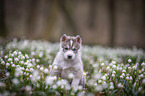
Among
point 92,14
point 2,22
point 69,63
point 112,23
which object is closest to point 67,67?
point 69,63

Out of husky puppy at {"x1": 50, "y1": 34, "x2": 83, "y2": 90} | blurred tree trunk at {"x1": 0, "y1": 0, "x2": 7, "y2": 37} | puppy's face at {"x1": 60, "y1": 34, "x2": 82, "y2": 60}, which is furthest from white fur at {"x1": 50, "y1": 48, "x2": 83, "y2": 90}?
blurred tree trunk at {"x1": 0, "y1": 0, "x2": 7, "y2": 37}

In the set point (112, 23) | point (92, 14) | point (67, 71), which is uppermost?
point (92, 14)

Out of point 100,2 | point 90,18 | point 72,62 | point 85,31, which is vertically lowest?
point 72,62

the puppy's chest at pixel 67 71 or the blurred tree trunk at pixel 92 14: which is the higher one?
the blurred tree trunk at pixel 92 14

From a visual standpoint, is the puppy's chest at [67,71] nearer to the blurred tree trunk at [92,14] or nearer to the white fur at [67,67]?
the white fur at [67,67]

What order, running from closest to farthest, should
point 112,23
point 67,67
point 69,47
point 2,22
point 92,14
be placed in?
point 69,47 < point 67,67 < point 2,22 < point 112,23 < point 92,14

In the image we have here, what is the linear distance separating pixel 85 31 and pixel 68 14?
30.9 feet

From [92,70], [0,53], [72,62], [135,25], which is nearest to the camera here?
[72,62]

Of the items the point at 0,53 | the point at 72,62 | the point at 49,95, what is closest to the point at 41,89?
the point at 49,95

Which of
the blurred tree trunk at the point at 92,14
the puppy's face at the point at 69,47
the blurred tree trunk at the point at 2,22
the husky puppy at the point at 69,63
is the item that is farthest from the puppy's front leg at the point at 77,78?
A: the blurred tree trunk at the point at 92,14

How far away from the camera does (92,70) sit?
4.75 meters

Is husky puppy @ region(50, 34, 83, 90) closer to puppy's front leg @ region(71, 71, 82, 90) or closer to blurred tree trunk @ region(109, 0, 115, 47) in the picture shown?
puppy's front leg @ region(71, 71, 82, 90)

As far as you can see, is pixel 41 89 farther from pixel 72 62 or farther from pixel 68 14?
pixel 68 14

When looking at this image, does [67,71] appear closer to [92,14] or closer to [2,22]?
[2,22]
